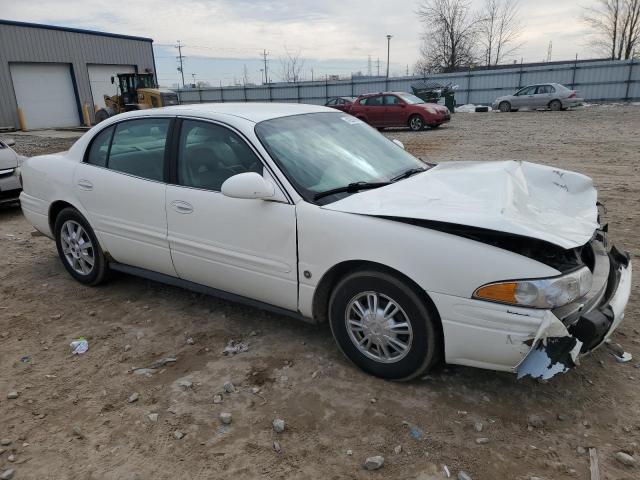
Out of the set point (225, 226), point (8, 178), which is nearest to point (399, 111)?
point (8, 178)

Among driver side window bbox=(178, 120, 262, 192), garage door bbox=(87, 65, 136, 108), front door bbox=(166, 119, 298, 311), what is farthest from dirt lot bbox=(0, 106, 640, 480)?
garage door bbox=(87, 65, 136, 108)

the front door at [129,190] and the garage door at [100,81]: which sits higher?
the garage door at [100,81]

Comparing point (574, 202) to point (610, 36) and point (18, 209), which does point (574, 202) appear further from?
point (610, 36)

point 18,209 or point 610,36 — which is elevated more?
point 610,36

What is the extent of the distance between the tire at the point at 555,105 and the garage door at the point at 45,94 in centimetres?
2713

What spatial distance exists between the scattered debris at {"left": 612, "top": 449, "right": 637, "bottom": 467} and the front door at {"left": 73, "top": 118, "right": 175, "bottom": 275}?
308cm

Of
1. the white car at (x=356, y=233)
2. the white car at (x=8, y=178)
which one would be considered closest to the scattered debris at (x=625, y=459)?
the white car at (x=356, y=233)

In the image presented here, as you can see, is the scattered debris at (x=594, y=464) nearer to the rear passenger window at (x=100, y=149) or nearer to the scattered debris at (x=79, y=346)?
the scattered debris at (x=79, y=346)

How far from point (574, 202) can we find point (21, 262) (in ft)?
18.2

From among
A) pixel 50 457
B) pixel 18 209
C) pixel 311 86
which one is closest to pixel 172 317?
pixel 50 457

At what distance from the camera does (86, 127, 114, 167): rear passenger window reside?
13.6 ft

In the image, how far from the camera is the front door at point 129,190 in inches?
146

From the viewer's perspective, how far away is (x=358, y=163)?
3459mm

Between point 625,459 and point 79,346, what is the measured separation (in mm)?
3442
